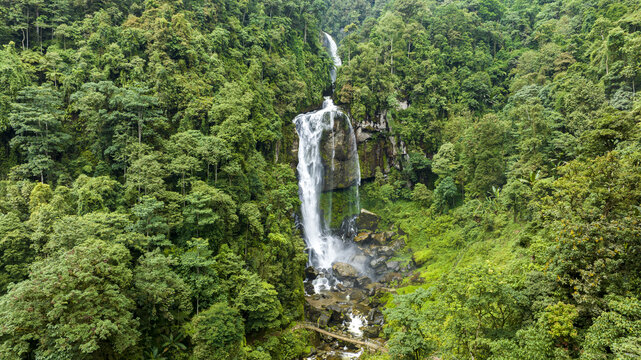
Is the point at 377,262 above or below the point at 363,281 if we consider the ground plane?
above

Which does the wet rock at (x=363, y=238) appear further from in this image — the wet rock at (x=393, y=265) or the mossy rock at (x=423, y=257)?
the mossy rock at (x=423, y=257)

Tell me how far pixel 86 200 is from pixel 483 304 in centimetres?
1783

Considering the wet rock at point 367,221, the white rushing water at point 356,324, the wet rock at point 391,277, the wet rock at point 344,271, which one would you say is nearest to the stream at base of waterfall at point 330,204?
the wet rock at point 344,271

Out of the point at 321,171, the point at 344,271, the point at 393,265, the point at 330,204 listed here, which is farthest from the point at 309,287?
the point at 321,171

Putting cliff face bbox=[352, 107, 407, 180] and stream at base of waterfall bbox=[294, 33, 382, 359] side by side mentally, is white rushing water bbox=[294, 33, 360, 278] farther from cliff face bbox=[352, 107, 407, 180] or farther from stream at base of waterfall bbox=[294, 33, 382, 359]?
cliff face bbox=[352, 107, 407, 180]

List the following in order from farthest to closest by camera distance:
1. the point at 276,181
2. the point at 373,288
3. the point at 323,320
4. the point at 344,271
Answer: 1. the point at 344,271
2. the point at 276,181
3. the point at 373,288
4. the point at 323,320

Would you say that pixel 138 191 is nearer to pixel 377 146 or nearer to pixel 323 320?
pixel 323 320

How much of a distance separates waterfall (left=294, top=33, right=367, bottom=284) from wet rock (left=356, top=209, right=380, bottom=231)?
231 cm

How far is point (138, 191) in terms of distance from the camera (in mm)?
17375

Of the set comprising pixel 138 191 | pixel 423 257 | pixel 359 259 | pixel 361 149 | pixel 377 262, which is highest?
pixel 361 149

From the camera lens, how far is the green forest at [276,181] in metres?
10.2

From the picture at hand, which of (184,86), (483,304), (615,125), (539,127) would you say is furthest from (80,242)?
(539,127)

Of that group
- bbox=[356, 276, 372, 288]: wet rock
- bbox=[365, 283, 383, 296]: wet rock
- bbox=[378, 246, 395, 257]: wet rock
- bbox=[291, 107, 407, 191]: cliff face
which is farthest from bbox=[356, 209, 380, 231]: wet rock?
bbox=[365, 283, 383, 296]: wet rock

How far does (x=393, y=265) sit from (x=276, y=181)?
13.0 m
